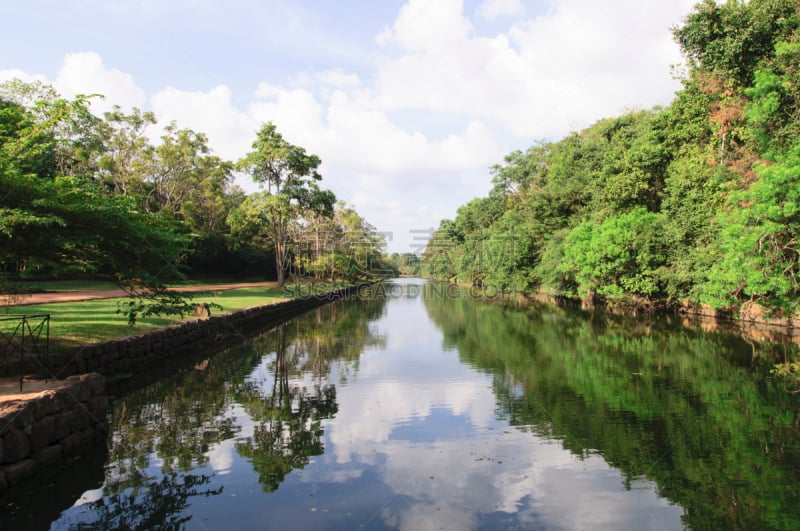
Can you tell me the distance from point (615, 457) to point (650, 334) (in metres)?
15.0

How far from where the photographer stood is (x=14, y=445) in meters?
6.63

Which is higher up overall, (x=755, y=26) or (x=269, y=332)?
(x=755, y=26)

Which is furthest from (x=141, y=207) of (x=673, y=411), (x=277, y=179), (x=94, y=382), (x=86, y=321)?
(x=673, y=411)

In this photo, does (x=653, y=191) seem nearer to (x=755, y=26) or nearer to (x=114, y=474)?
(x=755, y=26)

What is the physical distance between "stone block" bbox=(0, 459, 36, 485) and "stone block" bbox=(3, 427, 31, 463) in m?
0.08

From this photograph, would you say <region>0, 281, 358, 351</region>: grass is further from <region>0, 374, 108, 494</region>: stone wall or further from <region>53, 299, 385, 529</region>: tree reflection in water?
<region>0, 374, 108, 494</region>: stone wall

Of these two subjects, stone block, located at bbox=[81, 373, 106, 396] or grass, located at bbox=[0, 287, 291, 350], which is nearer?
stone block, located at bbox=[81, 373, 106, 396]

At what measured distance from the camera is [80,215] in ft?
28.6

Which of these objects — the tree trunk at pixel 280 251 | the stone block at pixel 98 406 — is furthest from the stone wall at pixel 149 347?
the tree trunk at pixel 280 251

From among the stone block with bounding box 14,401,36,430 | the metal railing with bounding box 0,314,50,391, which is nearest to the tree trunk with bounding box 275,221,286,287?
the metal railing with bounding box 0,314,50,391

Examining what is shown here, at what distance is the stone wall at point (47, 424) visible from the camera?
657cm

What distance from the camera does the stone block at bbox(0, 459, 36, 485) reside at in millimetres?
6469

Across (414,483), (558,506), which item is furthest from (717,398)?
(414,483)

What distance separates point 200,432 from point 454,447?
4417 millimetres
